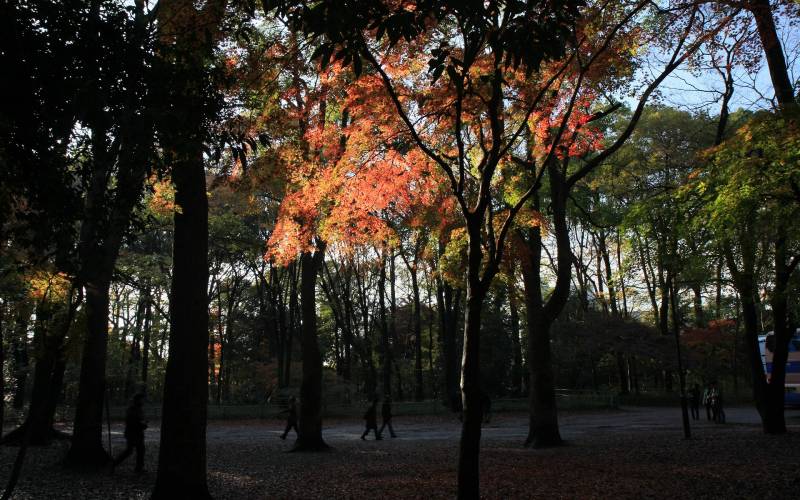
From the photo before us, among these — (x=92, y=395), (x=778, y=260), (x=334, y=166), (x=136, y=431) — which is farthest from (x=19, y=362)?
(x=778, y=260)

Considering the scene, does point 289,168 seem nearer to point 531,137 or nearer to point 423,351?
point 531,137

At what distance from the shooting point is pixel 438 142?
39.1 feet

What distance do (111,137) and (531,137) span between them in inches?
355

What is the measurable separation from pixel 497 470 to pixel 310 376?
664cm

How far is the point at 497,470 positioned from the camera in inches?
412

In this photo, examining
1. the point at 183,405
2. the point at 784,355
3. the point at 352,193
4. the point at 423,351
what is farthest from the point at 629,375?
the point at 183,405

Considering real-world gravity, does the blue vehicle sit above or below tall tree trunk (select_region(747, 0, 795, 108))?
below

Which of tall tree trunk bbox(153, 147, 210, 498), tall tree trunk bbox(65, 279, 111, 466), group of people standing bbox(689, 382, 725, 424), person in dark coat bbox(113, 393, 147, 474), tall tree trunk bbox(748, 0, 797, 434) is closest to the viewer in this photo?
tall tree trunk bbox(153, 147, 210, 498)

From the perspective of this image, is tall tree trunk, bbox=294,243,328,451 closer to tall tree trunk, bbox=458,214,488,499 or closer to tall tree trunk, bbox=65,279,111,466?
tall tree trunk, bbox=65,279,111,466

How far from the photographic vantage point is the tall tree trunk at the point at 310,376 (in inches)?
594

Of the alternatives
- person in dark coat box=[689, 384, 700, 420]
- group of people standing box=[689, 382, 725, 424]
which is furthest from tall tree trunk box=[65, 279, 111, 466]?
person in dark coat box=[689, 384, 700, 420]

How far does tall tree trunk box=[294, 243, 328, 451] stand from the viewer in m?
15.1

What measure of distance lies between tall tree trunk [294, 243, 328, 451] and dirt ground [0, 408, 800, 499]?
0.70 meters

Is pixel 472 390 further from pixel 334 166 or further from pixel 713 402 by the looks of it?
pixel 713 402
